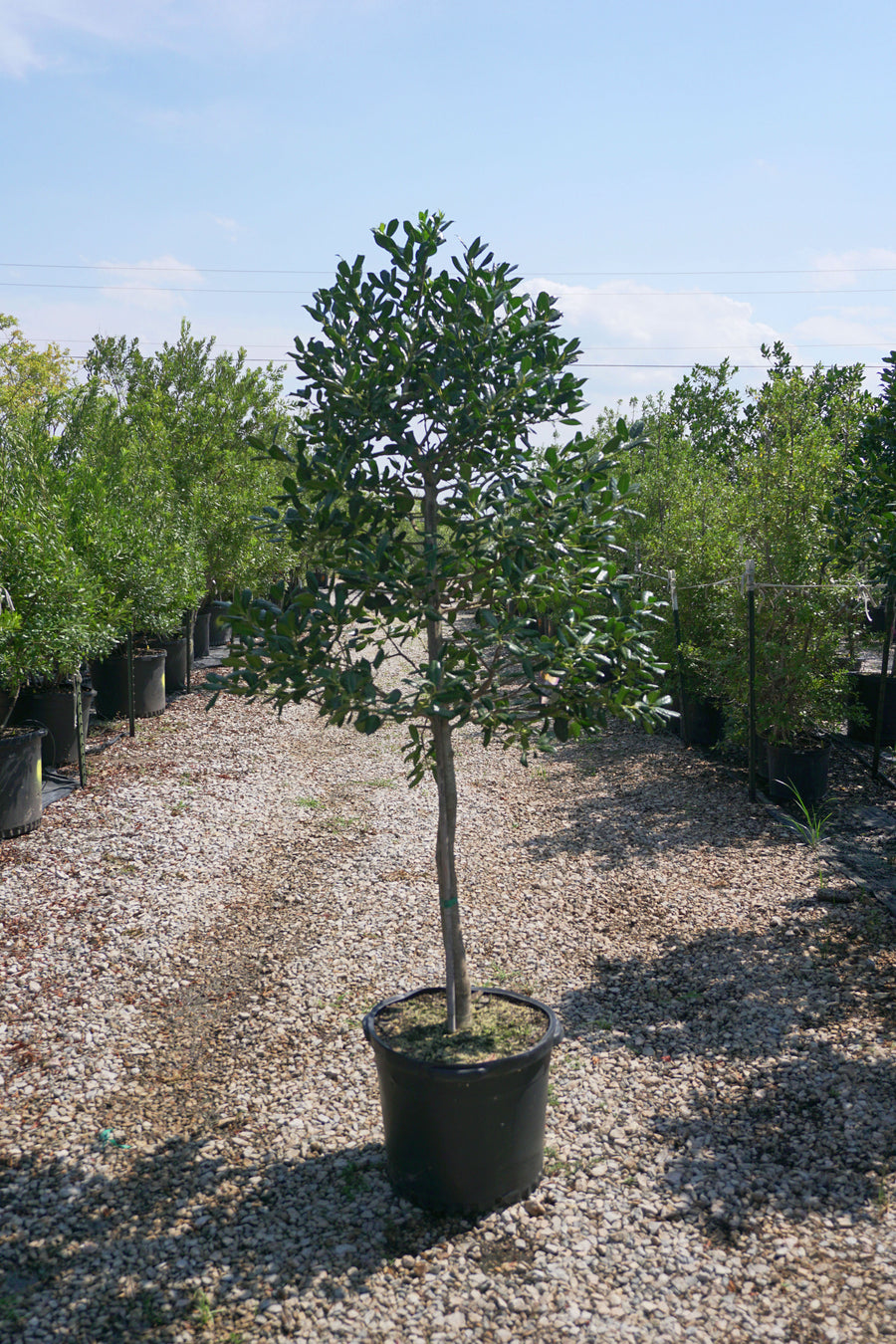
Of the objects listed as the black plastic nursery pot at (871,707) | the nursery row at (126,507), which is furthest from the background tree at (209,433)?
the black plastic nursery pot at (871,707)

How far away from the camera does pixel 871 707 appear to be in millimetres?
10109

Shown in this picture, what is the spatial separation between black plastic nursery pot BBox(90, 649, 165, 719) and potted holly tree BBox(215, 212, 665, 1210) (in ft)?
27.4

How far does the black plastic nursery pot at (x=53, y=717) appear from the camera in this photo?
28.3ft

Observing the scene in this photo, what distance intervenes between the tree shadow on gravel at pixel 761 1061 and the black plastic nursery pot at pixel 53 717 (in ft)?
19.1

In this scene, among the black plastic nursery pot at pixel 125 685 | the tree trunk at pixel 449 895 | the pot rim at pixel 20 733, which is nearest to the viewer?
the tree trunk at pixel 449 895

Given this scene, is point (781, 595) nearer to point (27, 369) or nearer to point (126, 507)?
point (126, 507)

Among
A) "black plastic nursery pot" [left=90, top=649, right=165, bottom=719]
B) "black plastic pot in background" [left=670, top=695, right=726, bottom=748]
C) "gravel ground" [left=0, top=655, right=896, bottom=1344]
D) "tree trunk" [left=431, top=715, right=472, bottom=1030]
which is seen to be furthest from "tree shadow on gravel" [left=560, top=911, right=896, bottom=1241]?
"black plastic nursery pot" [left=90, top=649, right=165, bottom=719]

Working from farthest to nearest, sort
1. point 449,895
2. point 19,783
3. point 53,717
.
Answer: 1. point 53,717
2. point 19,783
3. point 449,895

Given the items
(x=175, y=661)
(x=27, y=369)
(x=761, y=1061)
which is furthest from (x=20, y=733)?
(x=27, y=369)

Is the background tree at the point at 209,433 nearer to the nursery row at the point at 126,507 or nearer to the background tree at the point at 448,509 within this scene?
the nursery row at the point at 126,507

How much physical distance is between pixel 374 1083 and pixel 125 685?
26.4 feet

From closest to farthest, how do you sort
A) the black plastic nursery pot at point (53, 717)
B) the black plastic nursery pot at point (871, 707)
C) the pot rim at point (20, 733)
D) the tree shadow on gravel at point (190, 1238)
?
the tree shadow on gravel at point (190, 1238)
the pot rim at point (20, 733)
the black plastic nursery pot at point (53, 717)
the black plastic nursery pot at point (871, 707)

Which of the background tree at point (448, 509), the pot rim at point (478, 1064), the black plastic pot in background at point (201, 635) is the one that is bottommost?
the pot rim at point (478, 1064)

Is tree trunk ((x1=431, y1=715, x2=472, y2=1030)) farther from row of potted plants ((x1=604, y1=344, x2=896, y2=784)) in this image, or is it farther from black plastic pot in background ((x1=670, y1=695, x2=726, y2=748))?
black plastic pot in background ((x1=670, y1=695, x2=726, y2=748))
